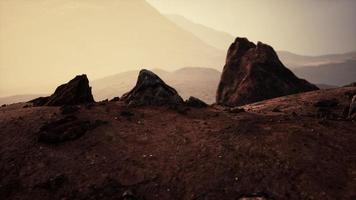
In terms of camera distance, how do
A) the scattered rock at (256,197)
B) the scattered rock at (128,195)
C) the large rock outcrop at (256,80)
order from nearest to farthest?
1. the scattered rock at (256,197)
2. the scattered rock at (128,195)
3. the large rock outcrop at (256,80)

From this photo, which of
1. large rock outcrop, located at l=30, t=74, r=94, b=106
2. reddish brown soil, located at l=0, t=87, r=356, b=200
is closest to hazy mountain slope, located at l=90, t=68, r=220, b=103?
large rock outcrop, located at l=30, t=74, r=94, b=106

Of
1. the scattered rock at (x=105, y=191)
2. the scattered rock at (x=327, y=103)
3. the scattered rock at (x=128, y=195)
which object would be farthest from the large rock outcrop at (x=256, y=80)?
the scattered rock at (x=128, y=195)

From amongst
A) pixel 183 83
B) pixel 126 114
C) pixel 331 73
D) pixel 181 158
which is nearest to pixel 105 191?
pixel 181 158

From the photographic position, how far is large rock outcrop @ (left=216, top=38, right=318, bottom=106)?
36.7 meters

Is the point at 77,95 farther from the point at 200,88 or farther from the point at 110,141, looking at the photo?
the point at 200,88

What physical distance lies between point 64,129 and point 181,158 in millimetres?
6510

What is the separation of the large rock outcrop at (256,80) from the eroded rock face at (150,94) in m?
12.4

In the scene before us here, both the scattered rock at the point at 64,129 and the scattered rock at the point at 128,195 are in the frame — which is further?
the scattered rock at the point at 64,129

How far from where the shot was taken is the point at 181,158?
14547 millimetres

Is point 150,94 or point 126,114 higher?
point 150,94

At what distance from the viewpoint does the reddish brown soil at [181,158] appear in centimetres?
1235

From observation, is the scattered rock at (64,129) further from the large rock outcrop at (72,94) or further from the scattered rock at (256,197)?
the scattered rock at (256,197)

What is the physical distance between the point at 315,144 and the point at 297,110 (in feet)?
33.9

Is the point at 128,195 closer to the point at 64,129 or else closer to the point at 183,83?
the point at 64,129
